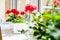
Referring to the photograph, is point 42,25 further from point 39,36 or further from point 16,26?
point 16,26

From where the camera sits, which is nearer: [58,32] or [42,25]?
[58,32]

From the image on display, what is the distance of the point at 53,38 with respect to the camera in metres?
0.69

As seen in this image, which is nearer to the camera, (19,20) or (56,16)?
(56,16)

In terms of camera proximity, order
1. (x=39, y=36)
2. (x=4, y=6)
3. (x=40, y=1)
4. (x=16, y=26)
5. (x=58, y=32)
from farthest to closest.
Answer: (x=4, y=6) → (x=40, y=1) → (x=16, y=26) → (x=39, y=36) → (x=58, y=32)

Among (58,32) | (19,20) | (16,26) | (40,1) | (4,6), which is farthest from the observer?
(4,6)

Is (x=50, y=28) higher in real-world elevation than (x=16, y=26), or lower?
higher

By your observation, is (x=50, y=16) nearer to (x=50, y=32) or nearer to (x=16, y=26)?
(x=50, y=32)

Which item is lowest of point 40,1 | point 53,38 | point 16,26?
point 16,26

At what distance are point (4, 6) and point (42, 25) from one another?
482 centimetres

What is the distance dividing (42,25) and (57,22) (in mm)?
188

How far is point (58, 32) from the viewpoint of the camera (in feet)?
2.17

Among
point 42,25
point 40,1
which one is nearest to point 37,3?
point 40,1

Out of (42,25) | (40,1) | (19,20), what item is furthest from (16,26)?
(40,1)

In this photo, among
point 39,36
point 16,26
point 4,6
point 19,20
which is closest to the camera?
point 39,36
